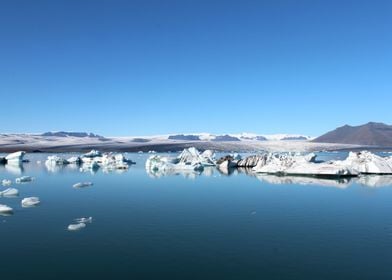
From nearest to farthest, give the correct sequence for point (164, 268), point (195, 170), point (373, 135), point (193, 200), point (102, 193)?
point (164, 268) → point (193, 200) → point (102, 193) → point (195, 170) → point (373, 135)

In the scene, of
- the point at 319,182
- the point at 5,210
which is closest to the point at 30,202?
the point at 5,210

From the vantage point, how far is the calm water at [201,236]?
6.99m

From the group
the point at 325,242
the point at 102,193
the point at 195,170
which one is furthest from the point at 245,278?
the point at 195,170

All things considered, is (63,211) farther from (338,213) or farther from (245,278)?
(338,213)

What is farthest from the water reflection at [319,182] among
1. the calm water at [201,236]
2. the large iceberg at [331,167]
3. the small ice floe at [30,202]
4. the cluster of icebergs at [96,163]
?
the cluster of icebergs at [96,163]

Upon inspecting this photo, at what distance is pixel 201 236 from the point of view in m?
9.18

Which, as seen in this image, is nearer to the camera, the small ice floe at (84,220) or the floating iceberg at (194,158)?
the small ice floe at (84,220)

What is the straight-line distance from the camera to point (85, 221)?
10.7 meters

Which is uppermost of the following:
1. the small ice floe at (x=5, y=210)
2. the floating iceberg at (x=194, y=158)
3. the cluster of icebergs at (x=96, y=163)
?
the floating iceberg at (x=194, y=158)

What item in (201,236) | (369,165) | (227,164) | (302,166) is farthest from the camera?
(227,164)

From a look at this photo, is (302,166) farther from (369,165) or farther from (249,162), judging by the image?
(249,162)

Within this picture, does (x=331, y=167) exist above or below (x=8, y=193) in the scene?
above

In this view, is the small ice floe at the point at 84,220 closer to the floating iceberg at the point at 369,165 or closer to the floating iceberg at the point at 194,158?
the floating iceberg at the point at 369,165

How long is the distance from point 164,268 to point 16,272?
2.45m
